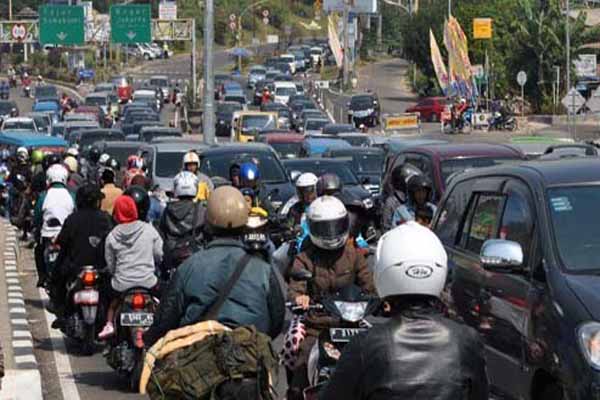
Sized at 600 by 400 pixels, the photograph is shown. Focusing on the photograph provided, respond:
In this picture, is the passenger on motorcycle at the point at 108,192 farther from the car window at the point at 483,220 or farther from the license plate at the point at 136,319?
the car window at the point at 483,220

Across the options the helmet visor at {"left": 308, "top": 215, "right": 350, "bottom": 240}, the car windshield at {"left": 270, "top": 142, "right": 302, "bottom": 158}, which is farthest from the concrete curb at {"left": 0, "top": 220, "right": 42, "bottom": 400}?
the car windshield at {"left": 270, "top": 142, "right": 302, "bottom": 158}

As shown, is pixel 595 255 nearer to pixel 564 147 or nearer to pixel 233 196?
pixel 233 196

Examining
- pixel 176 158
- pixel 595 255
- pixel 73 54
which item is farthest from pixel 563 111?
pixel 595 255

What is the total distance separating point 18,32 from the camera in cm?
8912

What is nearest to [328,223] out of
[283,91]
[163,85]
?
[283,91]

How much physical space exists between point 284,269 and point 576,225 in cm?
175

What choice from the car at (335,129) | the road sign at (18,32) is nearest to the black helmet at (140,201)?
the car at (335,129)

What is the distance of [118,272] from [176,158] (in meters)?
13.9

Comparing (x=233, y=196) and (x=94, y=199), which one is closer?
(x=233, y=196)

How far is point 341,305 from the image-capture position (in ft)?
27.3

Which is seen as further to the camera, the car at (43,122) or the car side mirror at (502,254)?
the car at (43,122)

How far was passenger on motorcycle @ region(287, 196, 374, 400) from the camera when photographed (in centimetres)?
928

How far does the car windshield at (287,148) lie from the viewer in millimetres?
38500

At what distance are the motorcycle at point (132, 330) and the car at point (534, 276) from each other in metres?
2.96
